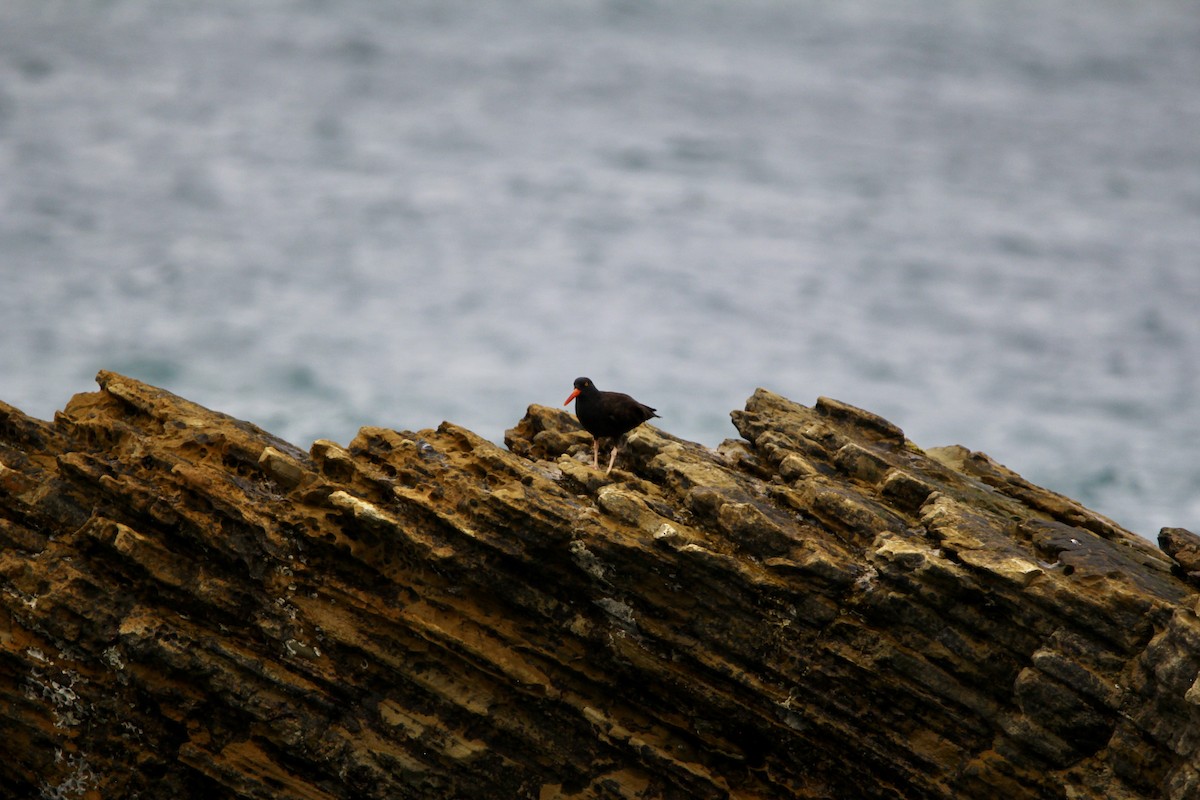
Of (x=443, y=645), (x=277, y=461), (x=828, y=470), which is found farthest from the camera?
(x=828, y=470)

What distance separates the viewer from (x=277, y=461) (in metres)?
22.2

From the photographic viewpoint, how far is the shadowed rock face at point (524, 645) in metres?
20.1

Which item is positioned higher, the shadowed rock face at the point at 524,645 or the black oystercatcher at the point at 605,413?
the black oystercatcher at the point at 605,413

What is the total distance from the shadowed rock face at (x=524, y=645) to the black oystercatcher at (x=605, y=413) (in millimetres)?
3351

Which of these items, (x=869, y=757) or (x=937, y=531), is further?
(x=937, y=531)

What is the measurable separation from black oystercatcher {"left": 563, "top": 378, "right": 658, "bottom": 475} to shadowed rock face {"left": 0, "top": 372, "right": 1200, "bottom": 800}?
335 centimetres

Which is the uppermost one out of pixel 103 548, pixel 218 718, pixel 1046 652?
pixel 1046 652

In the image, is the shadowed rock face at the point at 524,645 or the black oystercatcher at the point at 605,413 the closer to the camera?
the shadowed rock face at the point at 524,645

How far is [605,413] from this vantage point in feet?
81.5

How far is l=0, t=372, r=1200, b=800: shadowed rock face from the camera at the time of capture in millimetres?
20109

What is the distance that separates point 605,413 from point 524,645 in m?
6.20

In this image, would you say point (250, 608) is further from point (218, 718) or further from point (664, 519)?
point (664, 519)

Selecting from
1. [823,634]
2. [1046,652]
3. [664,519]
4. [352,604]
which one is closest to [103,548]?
[352,604]

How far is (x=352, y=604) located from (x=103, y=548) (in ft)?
16.4
